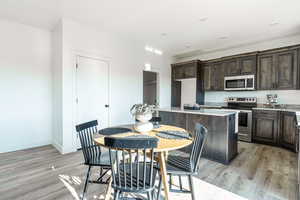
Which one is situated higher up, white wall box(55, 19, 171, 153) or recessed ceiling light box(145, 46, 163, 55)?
recessed ceiling light box(145, 46, 163, 55)

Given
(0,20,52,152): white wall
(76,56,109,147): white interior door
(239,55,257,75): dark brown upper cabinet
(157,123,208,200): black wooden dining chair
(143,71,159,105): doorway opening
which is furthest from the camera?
(143,71,159,105): doorway opening

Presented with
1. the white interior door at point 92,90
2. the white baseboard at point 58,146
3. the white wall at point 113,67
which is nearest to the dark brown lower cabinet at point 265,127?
the white wall at point 113,67

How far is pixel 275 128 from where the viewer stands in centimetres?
379

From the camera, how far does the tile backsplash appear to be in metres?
4.01

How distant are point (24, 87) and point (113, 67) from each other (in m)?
2.03

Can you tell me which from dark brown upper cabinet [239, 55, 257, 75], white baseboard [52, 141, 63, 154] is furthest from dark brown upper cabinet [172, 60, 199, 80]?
white baseboard [52, 141, 63, 154]

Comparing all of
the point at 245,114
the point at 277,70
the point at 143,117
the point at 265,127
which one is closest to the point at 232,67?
the point at 277,70

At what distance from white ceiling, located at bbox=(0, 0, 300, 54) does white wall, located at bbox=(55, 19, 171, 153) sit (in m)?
0.28

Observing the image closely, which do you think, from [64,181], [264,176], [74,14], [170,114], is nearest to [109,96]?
[170,114]

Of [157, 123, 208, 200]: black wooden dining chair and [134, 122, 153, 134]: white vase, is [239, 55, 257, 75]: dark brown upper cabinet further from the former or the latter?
[134, 122, 153, 134]: white vase

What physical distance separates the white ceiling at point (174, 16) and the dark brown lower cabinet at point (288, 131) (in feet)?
6.69

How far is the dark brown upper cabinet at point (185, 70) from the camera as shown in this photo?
539 centimetres

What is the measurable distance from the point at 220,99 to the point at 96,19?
14.3ft

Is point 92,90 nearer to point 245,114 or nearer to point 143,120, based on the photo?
point 143,120
